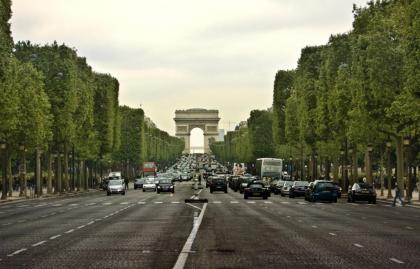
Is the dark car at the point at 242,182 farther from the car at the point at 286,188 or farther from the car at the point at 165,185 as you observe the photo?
the car at the point at 286,188

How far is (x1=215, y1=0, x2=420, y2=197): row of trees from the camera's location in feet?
178

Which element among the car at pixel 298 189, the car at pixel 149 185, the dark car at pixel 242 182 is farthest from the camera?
the car at pixel 149 185

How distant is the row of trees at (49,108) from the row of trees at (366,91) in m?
23.0

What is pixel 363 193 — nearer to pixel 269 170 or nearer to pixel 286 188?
pixel 286 188

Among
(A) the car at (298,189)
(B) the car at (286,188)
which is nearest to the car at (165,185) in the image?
(B) the car at (286,188)

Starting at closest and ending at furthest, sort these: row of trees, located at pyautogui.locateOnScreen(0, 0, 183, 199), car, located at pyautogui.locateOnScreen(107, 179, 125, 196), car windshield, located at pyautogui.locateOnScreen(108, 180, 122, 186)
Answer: row of trees, located at pyautogui.locateOnScreen(0, 0, 183, 199), car, located at pyautogui.locateOnScreen(107, 179, 125, 196), car windshield, located at pyautogui.locateOnScreen(108, 180, 122, 186)

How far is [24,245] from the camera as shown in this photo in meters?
26.0

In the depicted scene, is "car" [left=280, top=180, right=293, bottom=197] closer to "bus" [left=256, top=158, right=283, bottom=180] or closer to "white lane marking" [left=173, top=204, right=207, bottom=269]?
"bus" [left=256, top=158, right=283, bottom=180]

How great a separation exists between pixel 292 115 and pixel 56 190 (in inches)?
1164

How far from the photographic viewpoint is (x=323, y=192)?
69250 millimetres

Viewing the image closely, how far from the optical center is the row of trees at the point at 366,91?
5412cm

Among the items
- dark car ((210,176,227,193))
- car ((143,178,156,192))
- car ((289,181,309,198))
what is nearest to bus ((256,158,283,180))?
dark car ((210,176,227,193))

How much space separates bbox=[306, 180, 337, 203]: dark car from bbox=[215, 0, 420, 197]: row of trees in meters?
4.66

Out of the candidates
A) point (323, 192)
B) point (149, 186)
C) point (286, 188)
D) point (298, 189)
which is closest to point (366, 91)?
point (323, 192)
